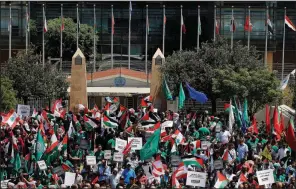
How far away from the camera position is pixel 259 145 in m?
25.4

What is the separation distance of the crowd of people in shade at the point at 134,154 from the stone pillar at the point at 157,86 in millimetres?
16022

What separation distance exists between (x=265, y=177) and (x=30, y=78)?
1064 inches

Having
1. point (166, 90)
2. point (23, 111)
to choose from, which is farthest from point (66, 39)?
point (23, 111)

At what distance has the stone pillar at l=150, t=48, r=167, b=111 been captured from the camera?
4675cm

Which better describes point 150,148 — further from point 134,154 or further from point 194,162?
point 194,162

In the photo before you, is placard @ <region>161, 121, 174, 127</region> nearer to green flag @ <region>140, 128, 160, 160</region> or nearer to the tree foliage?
green flag @ <region>140, 128, 160, 160</region>

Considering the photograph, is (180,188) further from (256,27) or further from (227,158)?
(256,27)

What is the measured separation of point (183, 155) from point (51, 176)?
10.6 feet

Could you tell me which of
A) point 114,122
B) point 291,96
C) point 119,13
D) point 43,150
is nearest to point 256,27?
point 119,13

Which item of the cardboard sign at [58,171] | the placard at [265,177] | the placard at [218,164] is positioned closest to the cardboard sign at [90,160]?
the cardboard sign at [58,171]

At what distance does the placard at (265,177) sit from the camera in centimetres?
2039

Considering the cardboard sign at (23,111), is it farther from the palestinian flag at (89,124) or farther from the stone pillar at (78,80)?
the stone pillar at (78,80)

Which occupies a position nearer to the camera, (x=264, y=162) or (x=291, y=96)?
(x=264, y=162)

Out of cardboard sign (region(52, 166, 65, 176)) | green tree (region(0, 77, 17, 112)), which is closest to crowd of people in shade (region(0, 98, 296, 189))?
cardboard sign (region(52, 166, 65, 176))
